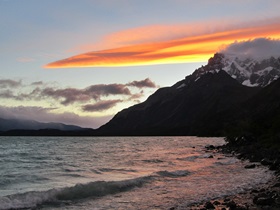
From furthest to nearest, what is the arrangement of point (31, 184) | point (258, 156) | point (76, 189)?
1. point (258, 156)
2. point (31, 184)
3. point (76, 189)

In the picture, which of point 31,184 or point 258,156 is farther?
point 258,156

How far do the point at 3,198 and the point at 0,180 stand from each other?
528 inches

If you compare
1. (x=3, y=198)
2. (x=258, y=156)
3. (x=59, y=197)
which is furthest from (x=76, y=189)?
(x=258, y=156)

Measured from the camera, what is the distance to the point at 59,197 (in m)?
29.4

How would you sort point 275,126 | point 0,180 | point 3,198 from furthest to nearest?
point 275,126
point 0,180
point 3,198

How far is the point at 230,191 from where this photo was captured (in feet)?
97.7

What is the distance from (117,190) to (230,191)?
33.0 feet

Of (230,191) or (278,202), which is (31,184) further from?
(278,202)

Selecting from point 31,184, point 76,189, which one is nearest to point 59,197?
point 76,189

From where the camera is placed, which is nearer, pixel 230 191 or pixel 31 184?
pixel 230 191

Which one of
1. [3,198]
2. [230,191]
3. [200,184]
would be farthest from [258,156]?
[3,198]

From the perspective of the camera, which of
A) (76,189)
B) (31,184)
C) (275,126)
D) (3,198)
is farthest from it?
(275,126)

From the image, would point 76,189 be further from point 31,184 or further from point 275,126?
point 275,126

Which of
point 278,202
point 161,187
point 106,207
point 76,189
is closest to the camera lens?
point 278,202
